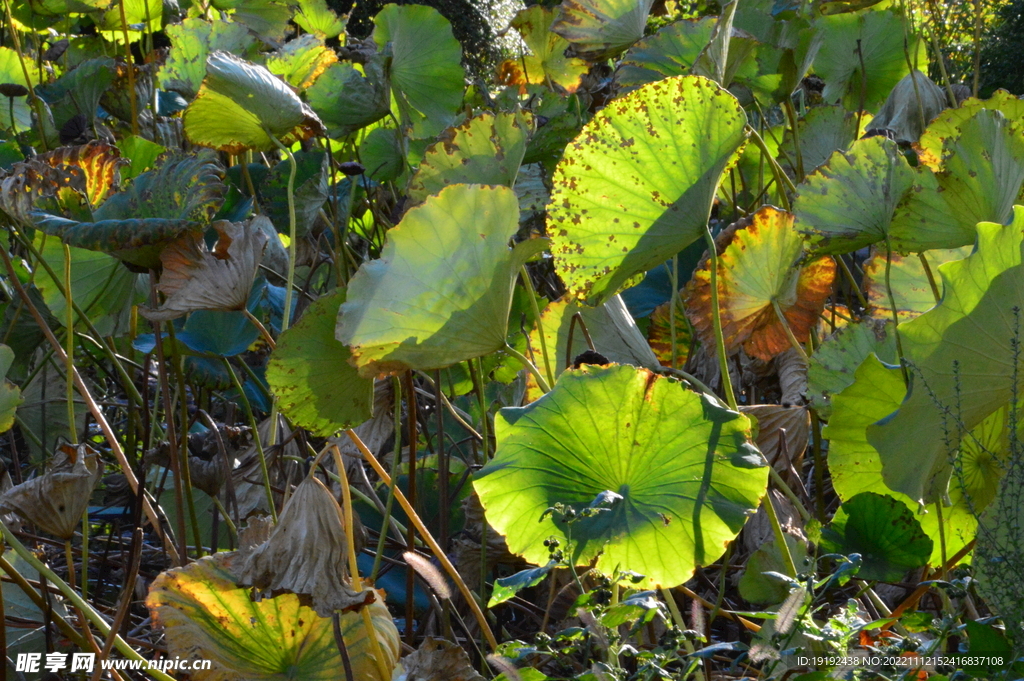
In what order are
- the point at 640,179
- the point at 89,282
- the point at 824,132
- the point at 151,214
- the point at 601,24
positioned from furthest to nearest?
the point at 824,132
the point at 601,24
the point at 89,282
the point at 151,214
the point at 640,179

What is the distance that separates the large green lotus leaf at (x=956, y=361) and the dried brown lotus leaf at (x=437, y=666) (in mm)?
373

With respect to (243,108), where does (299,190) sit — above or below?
below

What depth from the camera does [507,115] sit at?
Result: 91cm

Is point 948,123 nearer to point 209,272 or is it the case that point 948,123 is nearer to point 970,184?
point 970,184

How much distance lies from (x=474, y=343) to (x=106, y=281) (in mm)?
690

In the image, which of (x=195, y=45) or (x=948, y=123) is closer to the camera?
(x=948, y=123)

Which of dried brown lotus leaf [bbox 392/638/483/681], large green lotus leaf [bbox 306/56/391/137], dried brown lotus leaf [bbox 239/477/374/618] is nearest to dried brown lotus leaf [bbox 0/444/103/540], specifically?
dried brown lotus leaf [bbox 239/477/374/618]

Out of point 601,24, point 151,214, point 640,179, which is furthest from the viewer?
point 601,24

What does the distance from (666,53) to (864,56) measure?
0.59 metres

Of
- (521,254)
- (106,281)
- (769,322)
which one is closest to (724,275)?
(769,322)

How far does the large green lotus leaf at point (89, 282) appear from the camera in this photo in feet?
3.93

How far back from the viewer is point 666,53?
4.24 ft

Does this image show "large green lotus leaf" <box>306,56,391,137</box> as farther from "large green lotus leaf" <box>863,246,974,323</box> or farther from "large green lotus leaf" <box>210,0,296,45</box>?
"large green lotus leaf" <box>863,246,974,323</box>

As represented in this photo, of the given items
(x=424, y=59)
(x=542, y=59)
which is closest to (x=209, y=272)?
(x=424, y=59)
